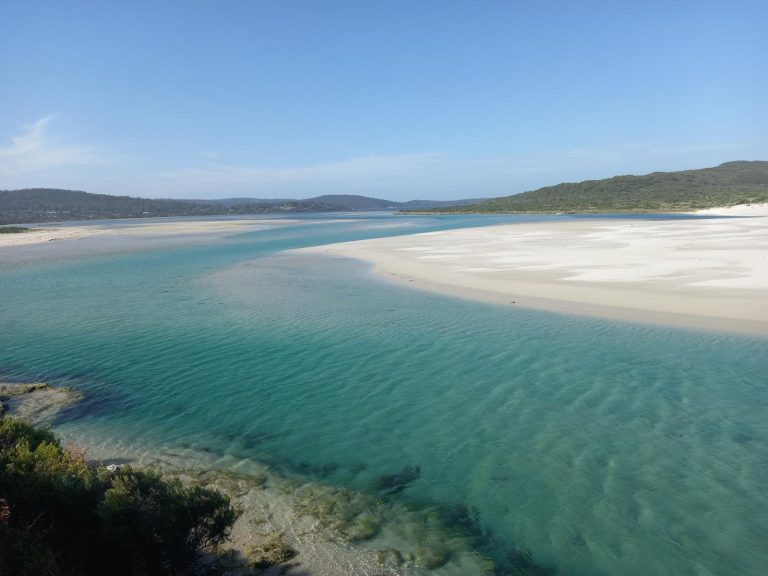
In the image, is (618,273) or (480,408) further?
(618,273)

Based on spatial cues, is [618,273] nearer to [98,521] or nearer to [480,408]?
[480,408]

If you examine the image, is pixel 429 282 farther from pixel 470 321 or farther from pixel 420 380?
pixel 420 380

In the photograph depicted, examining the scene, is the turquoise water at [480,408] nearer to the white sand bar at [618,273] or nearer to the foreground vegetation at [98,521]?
the white sand bar at [618,273]

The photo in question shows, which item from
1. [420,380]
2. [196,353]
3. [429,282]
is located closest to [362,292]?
[429,282]

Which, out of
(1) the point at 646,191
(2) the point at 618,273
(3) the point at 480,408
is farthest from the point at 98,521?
(1) the point at 646,191

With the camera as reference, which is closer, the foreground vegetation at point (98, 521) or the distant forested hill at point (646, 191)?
the foreground vegetation at point (98, 521)

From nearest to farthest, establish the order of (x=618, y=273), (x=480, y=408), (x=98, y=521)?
(x=98, y=521) < (x=480, y=408) < (x=618, y=273)

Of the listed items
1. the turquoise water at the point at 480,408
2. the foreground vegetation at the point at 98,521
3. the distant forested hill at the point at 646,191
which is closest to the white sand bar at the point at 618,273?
the turquoise water at the point at 480,408
